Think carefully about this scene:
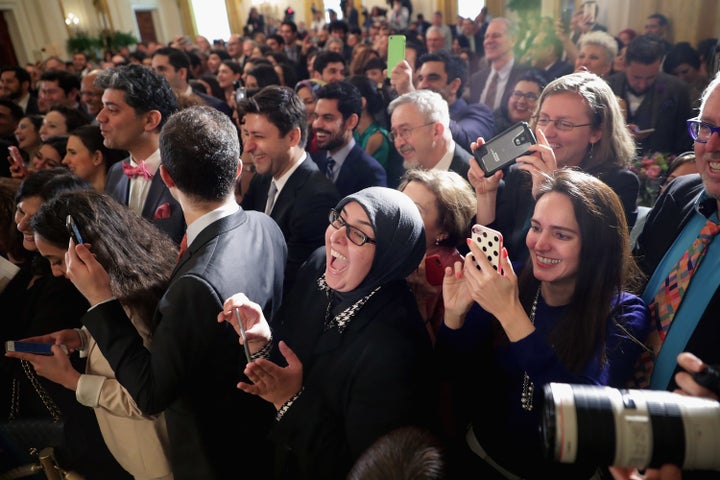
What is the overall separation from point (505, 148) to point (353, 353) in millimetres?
1059

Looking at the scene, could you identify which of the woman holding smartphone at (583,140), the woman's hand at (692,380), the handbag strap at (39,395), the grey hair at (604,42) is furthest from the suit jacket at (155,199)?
the grey hair at (604,42)

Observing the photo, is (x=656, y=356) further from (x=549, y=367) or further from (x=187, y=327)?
(x=187, y=327)

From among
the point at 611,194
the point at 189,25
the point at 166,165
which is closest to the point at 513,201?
the point at 611,194

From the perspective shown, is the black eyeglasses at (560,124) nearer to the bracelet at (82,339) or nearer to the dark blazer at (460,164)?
the dark blazer at (460,164)

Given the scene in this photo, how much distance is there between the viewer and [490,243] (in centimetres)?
128

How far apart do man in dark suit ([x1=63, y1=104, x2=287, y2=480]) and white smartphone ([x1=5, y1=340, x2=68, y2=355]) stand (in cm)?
24

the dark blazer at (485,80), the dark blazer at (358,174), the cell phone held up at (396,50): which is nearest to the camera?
the dark blazer at (358,174)

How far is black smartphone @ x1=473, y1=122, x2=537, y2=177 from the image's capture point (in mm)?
1843

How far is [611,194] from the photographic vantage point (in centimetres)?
141

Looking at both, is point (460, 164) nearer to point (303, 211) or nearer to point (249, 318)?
point (303, 211)

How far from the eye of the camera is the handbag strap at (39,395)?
6.34ft

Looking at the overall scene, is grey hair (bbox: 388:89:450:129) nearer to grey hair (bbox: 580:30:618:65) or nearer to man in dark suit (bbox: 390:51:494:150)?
man in dark suit (bbox: 390:51:494:150)

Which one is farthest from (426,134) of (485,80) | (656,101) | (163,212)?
(485,80)

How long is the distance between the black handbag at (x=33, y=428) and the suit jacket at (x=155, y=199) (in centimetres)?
86
